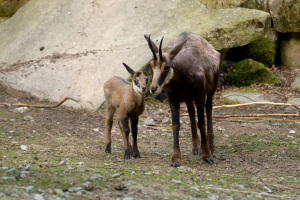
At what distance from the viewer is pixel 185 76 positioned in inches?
237

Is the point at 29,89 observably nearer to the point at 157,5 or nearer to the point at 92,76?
the point at 92,76

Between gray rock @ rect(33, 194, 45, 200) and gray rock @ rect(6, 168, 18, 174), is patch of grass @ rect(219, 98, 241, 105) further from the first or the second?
gray rock @ rect(33, 194, 45, 200)

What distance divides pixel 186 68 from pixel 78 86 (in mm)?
4593

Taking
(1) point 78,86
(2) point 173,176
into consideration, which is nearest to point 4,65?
(1) point 78,86

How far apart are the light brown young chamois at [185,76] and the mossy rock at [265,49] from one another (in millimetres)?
6710

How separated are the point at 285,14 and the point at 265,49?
1.23 metres

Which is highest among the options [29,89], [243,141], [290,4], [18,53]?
[290,4]

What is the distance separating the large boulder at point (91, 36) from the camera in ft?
33.5

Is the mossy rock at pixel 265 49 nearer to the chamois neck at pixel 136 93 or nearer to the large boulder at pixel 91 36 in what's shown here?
the large boulder at pixel 91 36

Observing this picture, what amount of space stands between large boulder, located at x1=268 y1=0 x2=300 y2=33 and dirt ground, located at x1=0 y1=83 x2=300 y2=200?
387 cm

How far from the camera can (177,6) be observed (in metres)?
11.7

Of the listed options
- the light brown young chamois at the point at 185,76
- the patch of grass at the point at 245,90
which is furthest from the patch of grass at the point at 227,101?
the light brown young chamois at the point at 185,76

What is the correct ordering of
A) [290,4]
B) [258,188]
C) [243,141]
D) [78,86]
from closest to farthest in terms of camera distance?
[258,188] → [243,141] → [78,86] → [290,4]

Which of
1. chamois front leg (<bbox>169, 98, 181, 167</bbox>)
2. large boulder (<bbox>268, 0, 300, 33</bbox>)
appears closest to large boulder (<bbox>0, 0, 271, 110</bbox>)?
large boulder (<bbox>268, 0, 300, 33</bbox>)
